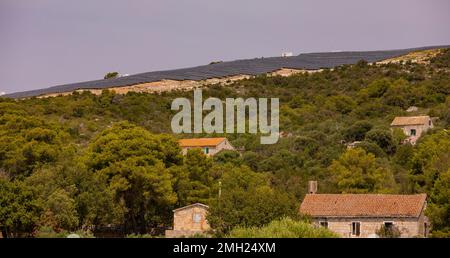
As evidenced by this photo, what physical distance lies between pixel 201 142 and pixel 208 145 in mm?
1484

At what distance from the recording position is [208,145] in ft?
235

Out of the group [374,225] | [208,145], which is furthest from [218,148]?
[374,225]

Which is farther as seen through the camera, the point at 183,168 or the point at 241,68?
the point at 241,68

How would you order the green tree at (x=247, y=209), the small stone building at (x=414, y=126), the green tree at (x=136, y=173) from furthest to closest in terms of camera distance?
the small stone building at (x=414, y=126), the green tree at (x=136, y=173), the green tree at (x=247, y=209)

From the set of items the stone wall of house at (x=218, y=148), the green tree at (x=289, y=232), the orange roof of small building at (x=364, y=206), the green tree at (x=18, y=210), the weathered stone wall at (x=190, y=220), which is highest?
the green tree at (x=289, y=232)

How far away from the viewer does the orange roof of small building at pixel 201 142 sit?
7175cm

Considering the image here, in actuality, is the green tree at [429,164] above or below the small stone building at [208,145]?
above

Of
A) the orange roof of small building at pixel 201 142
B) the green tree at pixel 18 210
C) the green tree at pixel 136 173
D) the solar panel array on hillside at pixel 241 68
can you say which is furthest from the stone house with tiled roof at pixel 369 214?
the solar panel array on hillside at pixel 241 68

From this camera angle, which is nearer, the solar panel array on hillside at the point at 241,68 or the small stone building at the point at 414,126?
the small stone building at the point at 414,126

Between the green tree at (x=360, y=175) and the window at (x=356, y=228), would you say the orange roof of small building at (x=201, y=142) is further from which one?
the window at (x=356, y=228)

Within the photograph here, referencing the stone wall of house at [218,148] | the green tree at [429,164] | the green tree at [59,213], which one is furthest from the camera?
the stone wall of house at [218,148]

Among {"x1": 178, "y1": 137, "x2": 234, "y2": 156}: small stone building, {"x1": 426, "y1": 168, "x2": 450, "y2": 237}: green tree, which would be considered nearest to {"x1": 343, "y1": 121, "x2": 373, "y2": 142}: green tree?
{"x1": 178, "y1": 137, "x2": 234, "y2": 156}: small stone building

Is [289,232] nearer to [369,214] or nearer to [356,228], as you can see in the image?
[369,214]
